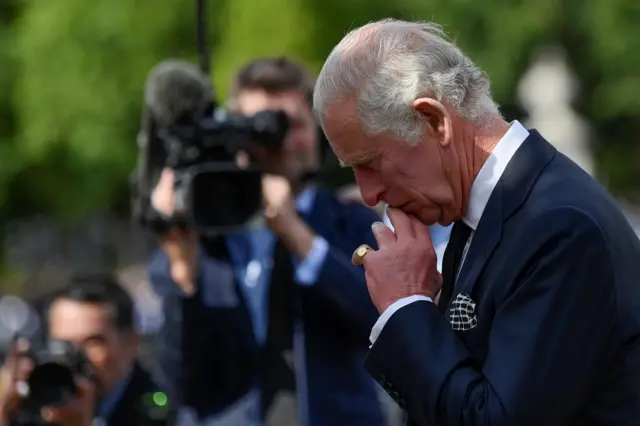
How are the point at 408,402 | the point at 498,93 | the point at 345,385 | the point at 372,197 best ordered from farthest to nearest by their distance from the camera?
the point at 498,93 → the point at 345,385 → the point at 372,197 → the point at 408,402

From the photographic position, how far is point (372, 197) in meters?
2.47

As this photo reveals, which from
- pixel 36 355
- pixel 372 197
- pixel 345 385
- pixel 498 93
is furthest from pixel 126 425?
pixel 498 93

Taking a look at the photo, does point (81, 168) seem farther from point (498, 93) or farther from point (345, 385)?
point (345, 385)

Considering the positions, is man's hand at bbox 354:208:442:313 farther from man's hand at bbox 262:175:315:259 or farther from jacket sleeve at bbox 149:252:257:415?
jacket sleeve at bbox 149:252:257:415

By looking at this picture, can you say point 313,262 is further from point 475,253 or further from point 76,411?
point 475,253

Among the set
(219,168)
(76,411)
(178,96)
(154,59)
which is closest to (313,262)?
(219,168)

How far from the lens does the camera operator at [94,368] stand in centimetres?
404

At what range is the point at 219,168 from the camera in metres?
3.86

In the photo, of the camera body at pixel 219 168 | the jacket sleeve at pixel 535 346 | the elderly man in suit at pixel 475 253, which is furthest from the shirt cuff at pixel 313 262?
the jacket sleeve at pixel 535 346

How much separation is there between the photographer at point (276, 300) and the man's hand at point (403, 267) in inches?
53.2

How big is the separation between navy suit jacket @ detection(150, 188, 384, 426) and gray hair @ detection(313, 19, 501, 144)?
1.41m

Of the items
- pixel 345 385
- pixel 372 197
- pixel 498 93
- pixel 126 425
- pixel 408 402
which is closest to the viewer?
pixel 408 402

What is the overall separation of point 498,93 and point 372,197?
12080 mm

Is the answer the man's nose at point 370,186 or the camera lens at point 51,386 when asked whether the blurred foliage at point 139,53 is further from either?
the man's nose at point 370,186
